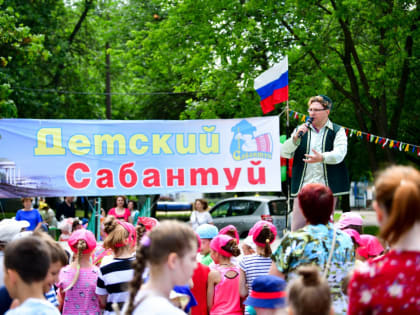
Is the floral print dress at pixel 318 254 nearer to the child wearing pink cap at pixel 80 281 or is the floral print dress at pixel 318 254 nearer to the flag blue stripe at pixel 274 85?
the child wearing pink cap at pixel 80 281

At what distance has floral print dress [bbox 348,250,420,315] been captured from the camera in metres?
2.53

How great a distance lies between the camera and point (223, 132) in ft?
34.8

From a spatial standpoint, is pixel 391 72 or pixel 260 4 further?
pixel 260 4

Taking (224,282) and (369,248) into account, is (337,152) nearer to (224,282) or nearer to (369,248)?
→ (369,248)

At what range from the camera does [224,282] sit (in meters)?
5.57

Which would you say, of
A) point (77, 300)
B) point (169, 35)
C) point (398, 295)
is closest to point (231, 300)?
point (77, 300)

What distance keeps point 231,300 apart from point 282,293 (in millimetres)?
1903

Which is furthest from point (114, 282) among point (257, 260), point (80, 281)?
point (257, 260)

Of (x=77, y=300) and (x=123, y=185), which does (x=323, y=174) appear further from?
(x=123, y=185)

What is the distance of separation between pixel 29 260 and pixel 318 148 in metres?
3.06

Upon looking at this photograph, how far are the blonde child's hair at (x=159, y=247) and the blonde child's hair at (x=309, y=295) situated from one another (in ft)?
1.83

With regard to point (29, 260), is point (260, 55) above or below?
above

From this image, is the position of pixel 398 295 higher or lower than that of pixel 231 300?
higher

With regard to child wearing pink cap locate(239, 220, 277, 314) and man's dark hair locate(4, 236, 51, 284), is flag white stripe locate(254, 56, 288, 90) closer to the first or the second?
child wearing pink cap locate(239, 220, 277, 314)
